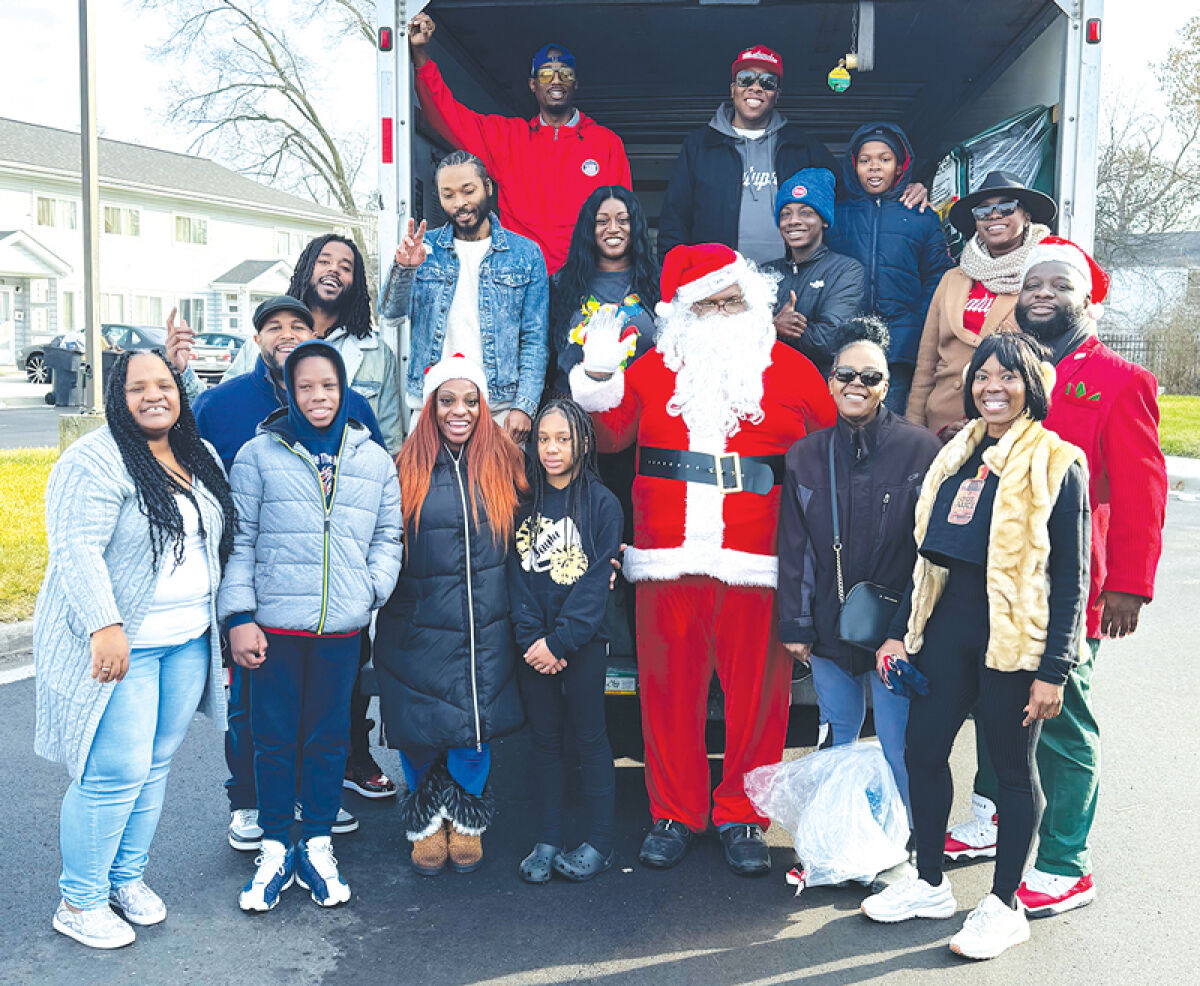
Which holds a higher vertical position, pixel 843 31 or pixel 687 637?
pixel 843 31

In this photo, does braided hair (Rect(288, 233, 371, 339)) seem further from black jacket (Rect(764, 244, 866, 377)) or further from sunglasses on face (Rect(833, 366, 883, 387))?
sunglasses on face (Rect(833, 366, 883, 387))

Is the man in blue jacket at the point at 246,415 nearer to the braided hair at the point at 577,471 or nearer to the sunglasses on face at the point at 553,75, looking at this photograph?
the braided hair at the point at 577,471

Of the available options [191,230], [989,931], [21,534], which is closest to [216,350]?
[191,230]

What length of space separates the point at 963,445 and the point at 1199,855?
5.78 ft

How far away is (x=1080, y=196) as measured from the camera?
4.26 metres

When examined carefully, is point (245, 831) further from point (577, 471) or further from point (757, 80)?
point (757, 80)

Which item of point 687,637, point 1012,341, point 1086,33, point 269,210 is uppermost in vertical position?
point 269,210

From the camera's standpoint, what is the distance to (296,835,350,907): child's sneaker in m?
3.51

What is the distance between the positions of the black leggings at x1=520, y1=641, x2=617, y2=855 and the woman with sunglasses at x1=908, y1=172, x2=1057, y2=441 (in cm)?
153

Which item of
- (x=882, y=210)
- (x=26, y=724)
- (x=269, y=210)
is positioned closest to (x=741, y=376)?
(x=882, y=210)

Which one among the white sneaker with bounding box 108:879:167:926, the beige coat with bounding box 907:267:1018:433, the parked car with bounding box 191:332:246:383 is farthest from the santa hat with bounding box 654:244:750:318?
the parked car with bounding box 191:332:246:383

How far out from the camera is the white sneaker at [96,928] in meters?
3.21

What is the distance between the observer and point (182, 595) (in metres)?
3.30

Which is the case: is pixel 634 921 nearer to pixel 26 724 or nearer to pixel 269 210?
pixel 26 724
